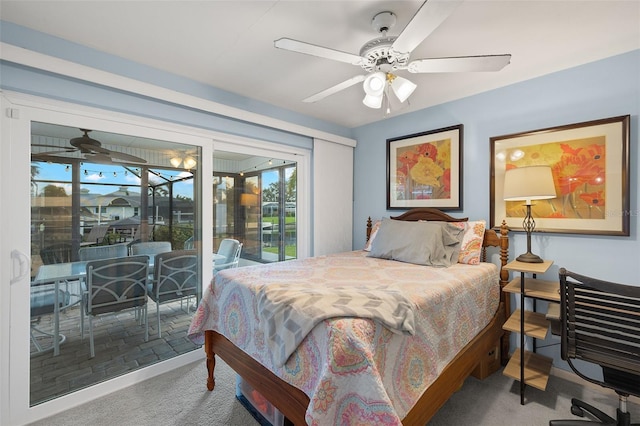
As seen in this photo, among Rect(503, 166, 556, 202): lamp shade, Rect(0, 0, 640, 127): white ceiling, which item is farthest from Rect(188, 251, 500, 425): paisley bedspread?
Rect(0, 0, 640, 127): white ceiling

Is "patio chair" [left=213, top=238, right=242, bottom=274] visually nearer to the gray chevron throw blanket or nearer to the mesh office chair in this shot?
the gray chevron throw blanket

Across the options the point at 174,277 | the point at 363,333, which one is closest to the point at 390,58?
the point at 363,333

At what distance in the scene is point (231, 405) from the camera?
198cm

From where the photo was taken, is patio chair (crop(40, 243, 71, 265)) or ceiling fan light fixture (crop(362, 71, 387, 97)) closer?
ceiling fan light fixture (crop(362, 71, 387, 97))

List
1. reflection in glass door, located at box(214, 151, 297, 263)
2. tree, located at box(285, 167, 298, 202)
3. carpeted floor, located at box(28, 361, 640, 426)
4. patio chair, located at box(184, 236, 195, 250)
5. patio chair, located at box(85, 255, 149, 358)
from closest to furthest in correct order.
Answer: carpeted floor, located at box(28, 361, 640, 426), patio chair, located at box(85, 255, 149, 358), patio chair, located at box(184, 236, 195, 250), reflection in glass door, located at box(214, 151, 297, 263), tree, located at box(285, 167, 298, 202)

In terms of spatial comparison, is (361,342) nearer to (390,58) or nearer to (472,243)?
(390,58)

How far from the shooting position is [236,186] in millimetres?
2998

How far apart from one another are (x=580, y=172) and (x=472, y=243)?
0.94 metres

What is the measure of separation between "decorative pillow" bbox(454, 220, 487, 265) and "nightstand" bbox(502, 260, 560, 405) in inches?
11.9

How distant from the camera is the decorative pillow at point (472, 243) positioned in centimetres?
245

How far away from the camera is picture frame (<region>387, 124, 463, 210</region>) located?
2924mm

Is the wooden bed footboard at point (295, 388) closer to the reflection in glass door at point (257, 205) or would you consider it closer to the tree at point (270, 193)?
the reflection in glass door at point (257, 205)

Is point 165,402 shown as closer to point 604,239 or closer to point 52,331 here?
point 52,331

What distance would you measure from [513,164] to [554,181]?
33cm
